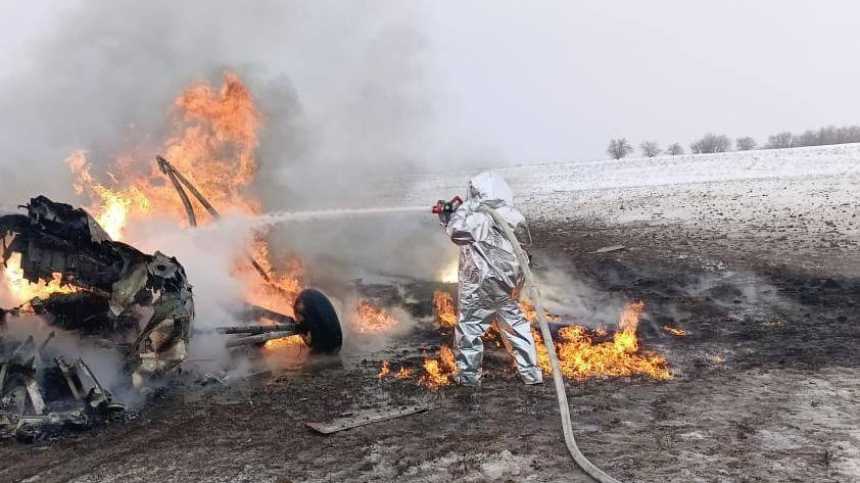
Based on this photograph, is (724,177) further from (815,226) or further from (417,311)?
(417,311)

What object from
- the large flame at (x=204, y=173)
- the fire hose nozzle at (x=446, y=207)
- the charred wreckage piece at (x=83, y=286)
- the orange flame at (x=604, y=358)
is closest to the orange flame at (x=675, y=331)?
the orange flame at (x=604, y=358)

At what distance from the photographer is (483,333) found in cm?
629

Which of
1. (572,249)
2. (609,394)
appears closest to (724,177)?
(572,249)

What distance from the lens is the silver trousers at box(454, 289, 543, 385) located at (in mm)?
6254

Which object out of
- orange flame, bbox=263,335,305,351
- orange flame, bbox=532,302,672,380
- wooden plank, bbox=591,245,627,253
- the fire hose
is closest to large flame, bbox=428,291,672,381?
orange flame, bbox=532,302,672,380

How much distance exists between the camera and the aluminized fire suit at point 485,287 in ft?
20.3

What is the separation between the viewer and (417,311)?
9930mm

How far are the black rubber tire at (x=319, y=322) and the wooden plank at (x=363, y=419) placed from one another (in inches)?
84.3

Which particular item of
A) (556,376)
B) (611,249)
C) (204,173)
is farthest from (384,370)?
(611,249)

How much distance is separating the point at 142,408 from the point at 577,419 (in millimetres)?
4397

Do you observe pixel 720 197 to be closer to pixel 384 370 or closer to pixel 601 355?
pixel 601 355

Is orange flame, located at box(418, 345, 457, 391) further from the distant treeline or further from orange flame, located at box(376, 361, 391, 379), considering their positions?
the distant treeline

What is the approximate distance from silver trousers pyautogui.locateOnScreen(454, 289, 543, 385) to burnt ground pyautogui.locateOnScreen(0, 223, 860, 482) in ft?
0.65

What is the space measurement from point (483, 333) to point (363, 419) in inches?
65.5
